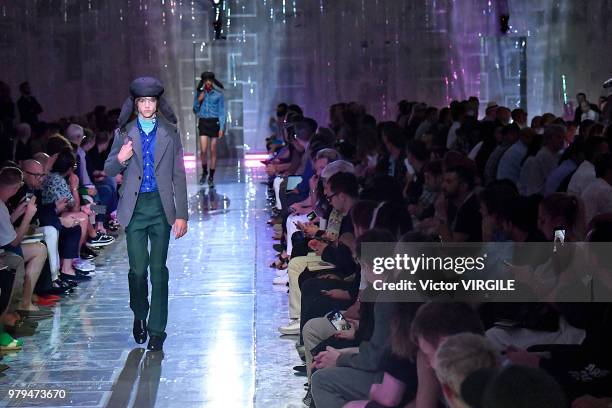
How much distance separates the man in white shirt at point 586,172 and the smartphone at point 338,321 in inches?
79.2

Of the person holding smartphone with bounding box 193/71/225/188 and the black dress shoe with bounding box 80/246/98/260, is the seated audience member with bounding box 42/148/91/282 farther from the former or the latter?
the person holding smartphone with bounding box 193/71/225/188

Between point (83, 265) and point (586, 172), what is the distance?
3.52 metres

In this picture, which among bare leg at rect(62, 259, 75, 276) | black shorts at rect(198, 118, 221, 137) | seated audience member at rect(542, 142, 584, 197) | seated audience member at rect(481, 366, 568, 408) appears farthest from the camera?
black shorts at rect(198, 118, 221, 137)

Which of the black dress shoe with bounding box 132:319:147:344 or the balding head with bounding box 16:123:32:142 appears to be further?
the balding head with bounding box 16:123:32:142

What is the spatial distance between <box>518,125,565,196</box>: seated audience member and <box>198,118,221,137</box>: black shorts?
6201 mm

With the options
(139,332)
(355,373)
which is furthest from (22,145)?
(355,373)

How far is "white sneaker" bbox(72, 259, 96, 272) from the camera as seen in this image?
757cm

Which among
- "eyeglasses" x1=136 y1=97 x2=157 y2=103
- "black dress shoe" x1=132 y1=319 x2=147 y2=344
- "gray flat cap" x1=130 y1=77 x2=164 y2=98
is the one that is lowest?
"black dress shoe" x1=132 y1=319 x2=147 y2=344

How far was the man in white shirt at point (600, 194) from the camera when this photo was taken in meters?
5.45

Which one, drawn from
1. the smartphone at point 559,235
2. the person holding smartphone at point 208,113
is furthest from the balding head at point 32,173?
the person holding smartphone at point 208,113

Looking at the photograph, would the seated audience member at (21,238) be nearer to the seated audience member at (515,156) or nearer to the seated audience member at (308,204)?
the seated audience member at (308,204)

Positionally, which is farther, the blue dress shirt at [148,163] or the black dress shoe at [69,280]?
the black dress shoe at [69,280]

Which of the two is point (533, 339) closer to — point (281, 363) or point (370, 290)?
point (370, 290)

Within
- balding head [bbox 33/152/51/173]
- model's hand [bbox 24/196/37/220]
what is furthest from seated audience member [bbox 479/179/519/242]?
balding head [bbox 33/152/51/173]
